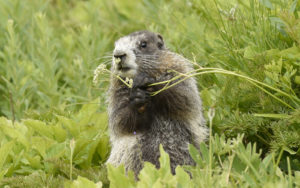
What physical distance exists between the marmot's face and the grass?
0.32m

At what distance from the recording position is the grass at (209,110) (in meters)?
2.69

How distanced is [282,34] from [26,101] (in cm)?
258

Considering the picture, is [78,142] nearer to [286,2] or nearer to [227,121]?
[227,121]

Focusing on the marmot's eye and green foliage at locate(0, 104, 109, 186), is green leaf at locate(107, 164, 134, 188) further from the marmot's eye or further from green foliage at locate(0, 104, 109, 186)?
the marmot's eye

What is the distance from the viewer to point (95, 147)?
393cm

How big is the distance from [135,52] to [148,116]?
557mm

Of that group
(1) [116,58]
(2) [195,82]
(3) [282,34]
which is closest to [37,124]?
(1) [116,58]

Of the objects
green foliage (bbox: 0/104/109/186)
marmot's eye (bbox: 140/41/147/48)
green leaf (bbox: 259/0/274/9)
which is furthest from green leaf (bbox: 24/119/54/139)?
green leaf (bbox: 259/0/274/9)

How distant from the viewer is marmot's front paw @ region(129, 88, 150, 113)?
356 cm

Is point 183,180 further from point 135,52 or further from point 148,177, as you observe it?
point 135,52

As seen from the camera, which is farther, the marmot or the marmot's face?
the marmot's face

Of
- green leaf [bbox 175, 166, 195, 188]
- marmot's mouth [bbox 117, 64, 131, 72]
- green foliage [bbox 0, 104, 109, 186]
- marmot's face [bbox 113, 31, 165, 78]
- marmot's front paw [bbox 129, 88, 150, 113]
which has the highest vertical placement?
marmot's face [bbox 113, 31, 165, 78]

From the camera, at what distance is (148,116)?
3586 mm

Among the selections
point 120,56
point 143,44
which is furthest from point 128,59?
point 143,44
